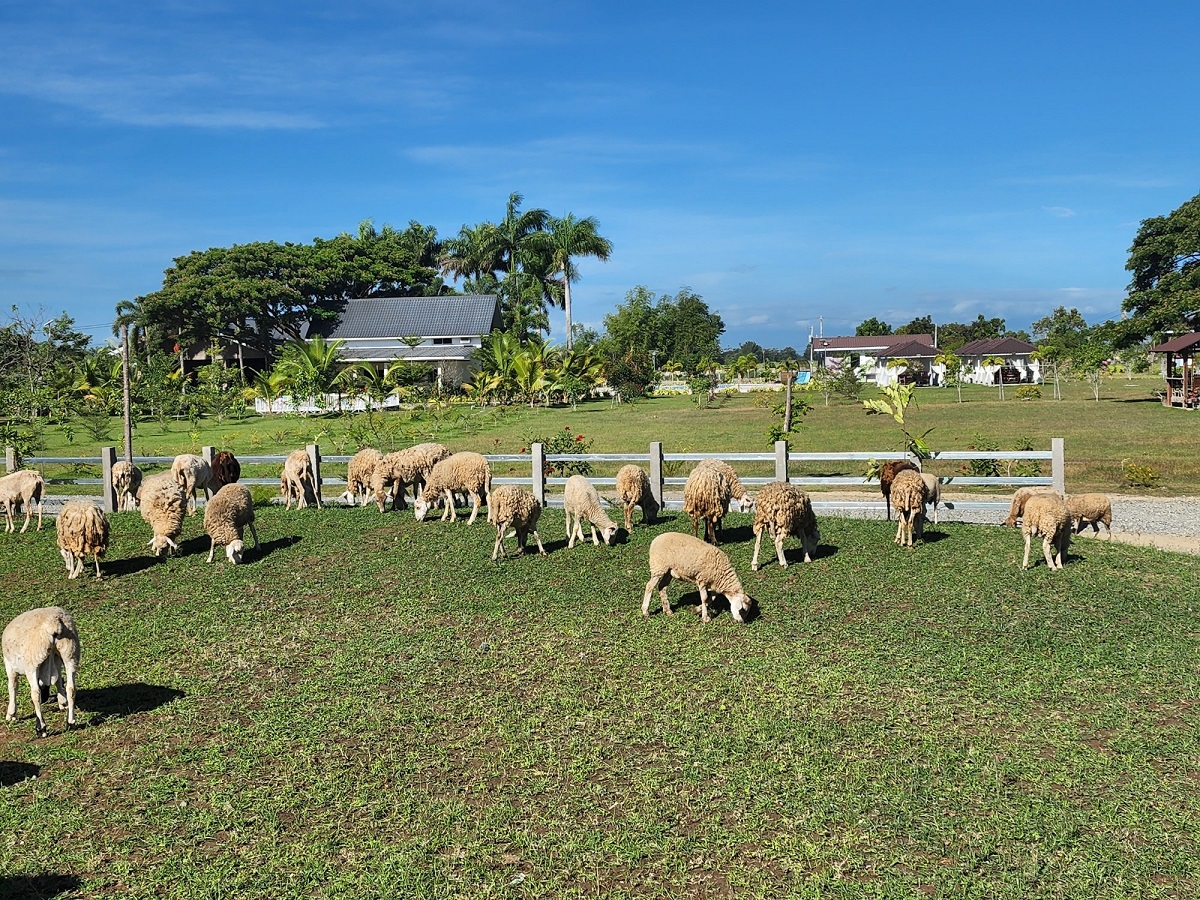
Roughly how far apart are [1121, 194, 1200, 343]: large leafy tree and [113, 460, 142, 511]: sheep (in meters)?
51.7

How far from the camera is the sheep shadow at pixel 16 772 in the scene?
23.9ft

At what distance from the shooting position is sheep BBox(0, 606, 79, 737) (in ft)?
26.5

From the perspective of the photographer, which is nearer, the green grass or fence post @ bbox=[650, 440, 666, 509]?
the green grass

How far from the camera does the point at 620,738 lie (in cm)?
771

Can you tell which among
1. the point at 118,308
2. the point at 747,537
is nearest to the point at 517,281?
the point at 118,308

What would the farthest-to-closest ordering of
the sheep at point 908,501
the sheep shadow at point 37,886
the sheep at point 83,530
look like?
the sheep at point 908,501
the sheep at point 83,530
the sheep shadow at point 37,886

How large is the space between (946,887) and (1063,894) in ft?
2.13

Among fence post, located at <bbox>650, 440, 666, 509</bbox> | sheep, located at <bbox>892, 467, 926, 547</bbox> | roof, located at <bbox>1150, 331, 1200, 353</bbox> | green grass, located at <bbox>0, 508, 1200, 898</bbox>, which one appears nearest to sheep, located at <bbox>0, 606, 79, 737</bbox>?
green grass, located at <bbox>0, 508, 1200, 898</bbox>

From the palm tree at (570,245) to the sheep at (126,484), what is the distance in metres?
54.6

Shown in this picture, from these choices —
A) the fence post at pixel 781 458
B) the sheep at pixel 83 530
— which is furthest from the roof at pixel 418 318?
the sheep at pixel 83 530

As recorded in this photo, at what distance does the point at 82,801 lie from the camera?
695cm

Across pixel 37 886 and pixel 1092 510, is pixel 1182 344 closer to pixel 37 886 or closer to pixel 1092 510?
pixel 1092 510

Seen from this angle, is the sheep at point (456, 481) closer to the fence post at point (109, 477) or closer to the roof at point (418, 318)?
the fence post at point (109, 477)

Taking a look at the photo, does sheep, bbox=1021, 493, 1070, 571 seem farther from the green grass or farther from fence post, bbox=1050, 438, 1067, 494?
fence post, bbox=1050, 438, 1067, 494
